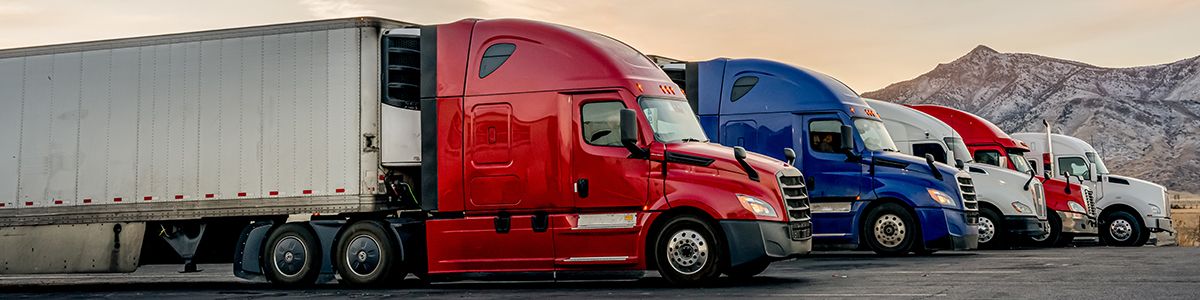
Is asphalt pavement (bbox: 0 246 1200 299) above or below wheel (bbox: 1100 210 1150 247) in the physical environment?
below

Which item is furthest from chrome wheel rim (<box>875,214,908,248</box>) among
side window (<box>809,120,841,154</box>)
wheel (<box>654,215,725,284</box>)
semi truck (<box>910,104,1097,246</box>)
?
wheel (<box>654,215,725,284</box>)

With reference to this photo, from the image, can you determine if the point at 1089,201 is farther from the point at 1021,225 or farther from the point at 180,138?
the point at 180,138

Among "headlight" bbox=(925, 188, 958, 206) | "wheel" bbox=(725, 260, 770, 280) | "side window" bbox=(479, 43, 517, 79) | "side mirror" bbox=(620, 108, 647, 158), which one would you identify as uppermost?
"side window" bbox=(479, 43, 517, 79)

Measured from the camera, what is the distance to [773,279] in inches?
652

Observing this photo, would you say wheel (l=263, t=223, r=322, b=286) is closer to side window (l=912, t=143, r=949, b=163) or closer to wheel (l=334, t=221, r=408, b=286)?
wheel (l=334, t=221, r=408, b=286)

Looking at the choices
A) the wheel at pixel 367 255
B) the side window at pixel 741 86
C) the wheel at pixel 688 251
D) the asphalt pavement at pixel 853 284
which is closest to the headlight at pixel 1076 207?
the asphalt pavement at pixel 853 284

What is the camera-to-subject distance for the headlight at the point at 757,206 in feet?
49.9

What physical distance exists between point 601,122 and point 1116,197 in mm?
18152

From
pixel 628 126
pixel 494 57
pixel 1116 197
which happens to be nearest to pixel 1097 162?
pixel 1116 197

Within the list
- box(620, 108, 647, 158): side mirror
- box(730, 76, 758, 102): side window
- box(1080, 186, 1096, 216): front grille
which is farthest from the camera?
box(1080, 186, 1096, 216): front grille

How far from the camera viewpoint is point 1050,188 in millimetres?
28531

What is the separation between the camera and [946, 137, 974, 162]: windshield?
2677 cm

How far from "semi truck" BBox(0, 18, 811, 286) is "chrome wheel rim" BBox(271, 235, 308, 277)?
0.03 metres

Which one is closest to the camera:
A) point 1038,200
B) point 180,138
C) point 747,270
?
point 747,270
